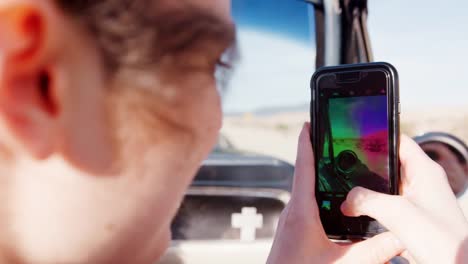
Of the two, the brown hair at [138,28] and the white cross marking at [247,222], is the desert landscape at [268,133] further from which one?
the brown hair at [138,28]

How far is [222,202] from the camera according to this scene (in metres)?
1.57

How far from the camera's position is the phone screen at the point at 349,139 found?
2.63 ft

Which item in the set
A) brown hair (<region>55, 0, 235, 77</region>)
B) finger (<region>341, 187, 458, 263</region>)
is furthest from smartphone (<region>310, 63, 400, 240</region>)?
brown hair (<region>55, 0, 235, 77</region>)

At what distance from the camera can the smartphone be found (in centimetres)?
79

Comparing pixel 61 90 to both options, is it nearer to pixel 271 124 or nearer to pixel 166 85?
pixel 166 85

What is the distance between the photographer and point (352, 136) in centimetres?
83

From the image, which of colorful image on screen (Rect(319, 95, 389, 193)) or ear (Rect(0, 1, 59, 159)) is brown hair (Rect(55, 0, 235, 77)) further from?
colorful image on screen (Rect(319, 95, 389, 193))

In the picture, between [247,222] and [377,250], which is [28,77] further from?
[247,222]

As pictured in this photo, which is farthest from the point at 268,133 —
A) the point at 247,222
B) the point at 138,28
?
the point at 138,28

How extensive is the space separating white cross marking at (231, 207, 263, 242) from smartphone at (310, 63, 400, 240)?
679mm

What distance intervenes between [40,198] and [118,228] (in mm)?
60

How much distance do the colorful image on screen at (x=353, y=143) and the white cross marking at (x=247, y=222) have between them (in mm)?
678

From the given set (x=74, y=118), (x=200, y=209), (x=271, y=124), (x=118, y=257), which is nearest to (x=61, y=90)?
(x=74, y=118)

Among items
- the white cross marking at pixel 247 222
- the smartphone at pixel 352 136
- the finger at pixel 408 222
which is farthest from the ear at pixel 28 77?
the white cross marking at pixel 247 222
